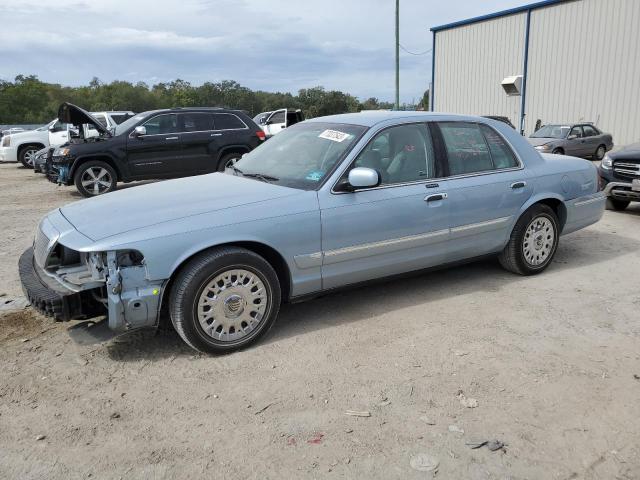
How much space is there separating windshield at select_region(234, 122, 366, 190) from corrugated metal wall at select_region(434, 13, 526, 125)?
25549 mm

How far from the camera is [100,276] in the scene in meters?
3.42

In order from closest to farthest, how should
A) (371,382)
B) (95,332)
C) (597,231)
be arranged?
1. (371,382)
2. (95,332)
3. (597,231)

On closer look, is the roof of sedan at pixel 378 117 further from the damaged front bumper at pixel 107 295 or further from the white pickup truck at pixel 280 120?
the white pickup truck at pixel 280 120

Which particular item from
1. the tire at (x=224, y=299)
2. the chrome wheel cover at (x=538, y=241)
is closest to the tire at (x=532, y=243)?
the chrome wheel cover at (x=538, y=241)

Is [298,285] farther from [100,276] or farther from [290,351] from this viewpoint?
[100,276]

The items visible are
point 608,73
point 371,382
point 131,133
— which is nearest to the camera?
point 371,382

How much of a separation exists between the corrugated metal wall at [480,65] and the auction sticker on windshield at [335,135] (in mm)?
25671

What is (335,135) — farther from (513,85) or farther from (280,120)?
(513,85)

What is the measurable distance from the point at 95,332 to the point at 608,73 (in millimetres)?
25223

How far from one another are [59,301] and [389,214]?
241 cm

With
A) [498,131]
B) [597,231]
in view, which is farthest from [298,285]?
[597,231]

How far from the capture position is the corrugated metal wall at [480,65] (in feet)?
89.8

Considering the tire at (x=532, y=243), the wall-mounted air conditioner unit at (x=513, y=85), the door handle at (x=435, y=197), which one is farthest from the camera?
the wall-mounted air conditioner unit at (x=513, y=85)

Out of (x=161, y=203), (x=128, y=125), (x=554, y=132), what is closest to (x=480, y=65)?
(x=554, y=132)
